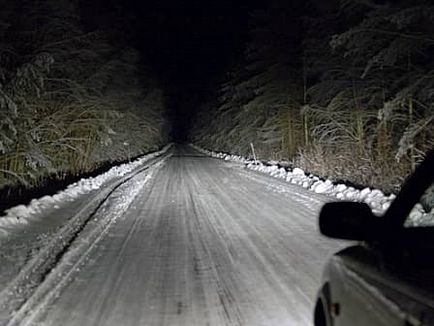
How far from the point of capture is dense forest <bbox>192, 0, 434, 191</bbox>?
49.6 ft

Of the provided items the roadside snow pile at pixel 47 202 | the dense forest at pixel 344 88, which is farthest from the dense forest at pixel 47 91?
the dense forest at pixel 344 88

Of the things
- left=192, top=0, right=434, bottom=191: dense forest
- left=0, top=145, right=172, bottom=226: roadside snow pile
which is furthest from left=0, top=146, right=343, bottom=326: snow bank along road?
left=192, top=0, right=434, bottom=191: dense forest

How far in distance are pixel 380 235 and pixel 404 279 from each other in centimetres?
66

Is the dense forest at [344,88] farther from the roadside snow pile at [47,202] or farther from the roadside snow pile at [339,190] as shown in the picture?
the roadside snow pile at [47,202]

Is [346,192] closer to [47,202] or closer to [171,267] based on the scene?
[47,202]

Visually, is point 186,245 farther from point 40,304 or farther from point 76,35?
point 76,35

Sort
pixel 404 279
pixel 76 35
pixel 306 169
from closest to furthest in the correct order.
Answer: pixel 404 279
pixel 76 35
pixel 306 169

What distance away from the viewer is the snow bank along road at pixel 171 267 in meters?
6.47

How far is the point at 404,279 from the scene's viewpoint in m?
2.65

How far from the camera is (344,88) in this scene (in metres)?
23.9

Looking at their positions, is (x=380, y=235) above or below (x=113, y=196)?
above

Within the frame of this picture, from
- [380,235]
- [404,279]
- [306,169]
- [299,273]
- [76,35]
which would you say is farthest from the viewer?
[306,169]

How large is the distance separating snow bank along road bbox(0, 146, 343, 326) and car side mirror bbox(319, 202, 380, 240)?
9.37 feet

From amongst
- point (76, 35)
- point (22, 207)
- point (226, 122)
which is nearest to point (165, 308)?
point (22, 207)
